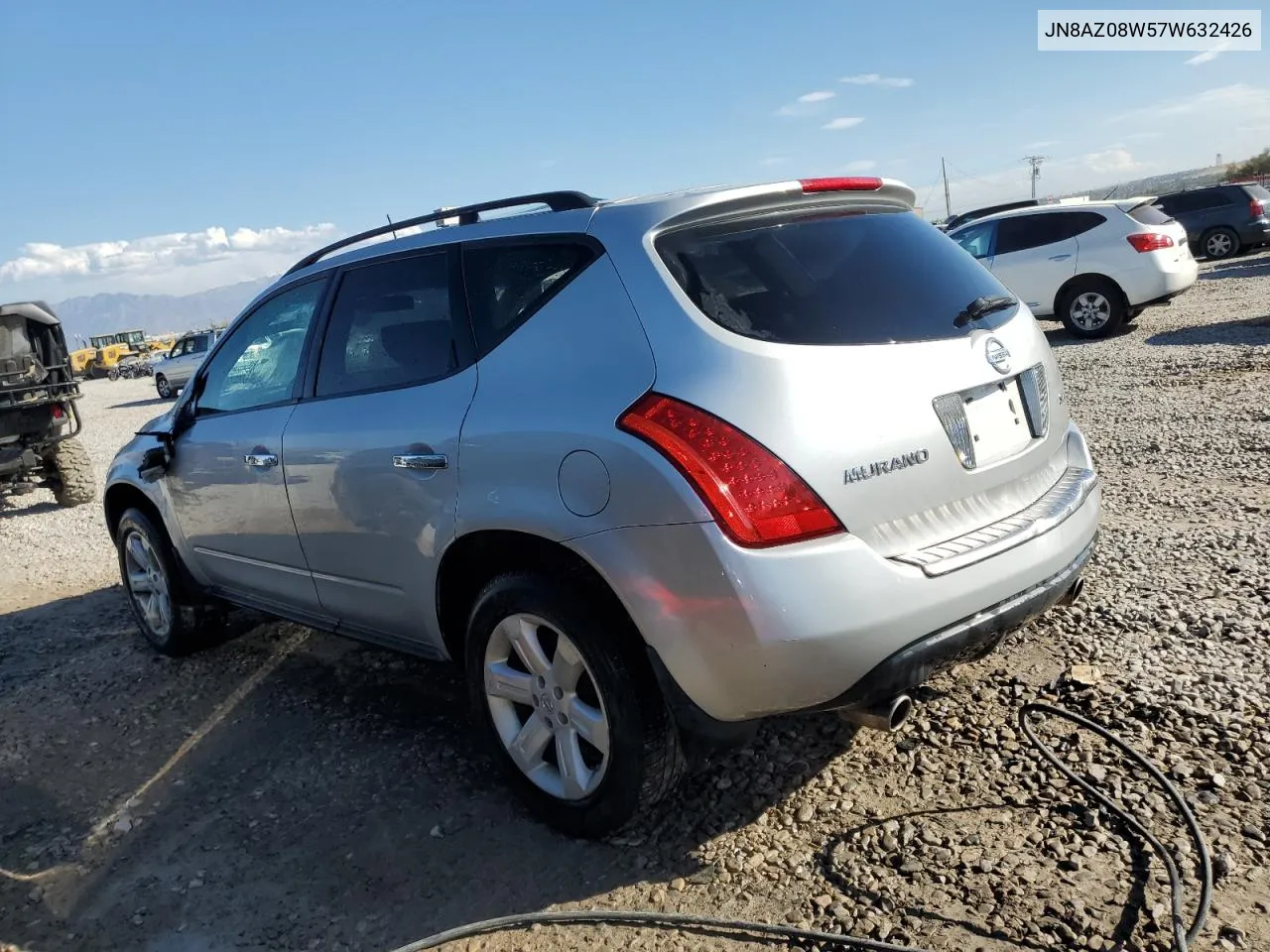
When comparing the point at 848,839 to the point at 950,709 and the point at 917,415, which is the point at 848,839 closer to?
the point at 950,709

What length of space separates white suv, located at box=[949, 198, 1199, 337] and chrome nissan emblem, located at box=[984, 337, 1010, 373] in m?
10.4

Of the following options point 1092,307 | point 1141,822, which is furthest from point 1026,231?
point 1141,822

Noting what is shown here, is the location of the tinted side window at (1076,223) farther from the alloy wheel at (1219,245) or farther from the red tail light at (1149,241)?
the alloy wheel at (1219,245)

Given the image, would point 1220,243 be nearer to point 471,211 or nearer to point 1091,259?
point 1091,259

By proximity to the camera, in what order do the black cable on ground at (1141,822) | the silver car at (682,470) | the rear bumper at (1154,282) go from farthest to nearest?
1. the rear bumper at (1154,282)
2. the silver car at (682,470)
3. the black cable on ground at (1141,822)

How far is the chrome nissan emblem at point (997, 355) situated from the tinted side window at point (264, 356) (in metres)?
2.48

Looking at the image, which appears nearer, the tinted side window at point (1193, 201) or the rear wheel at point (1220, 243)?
the tinted side window at point (1193, 201)

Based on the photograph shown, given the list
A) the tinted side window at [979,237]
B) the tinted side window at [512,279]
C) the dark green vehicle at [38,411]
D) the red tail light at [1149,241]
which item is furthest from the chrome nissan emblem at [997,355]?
the tinted side window at [979,237]

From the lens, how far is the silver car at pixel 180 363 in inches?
1006

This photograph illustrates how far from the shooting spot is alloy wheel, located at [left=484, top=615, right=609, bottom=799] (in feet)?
8.80

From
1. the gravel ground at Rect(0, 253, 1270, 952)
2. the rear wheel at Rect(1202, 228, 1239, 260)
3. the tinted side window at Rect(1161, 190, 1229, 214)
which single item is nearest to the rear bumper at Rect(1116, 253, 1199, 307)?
the gravel ground at Rect(0, 253, 1270, 952)

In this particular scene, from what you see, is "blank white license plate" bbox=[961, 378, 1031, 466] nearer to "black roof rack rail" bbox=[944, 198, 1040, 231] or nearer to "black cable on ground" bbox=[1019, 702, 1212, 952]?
"black cable on ground" bbox=[1019, 702, 1212, 952]

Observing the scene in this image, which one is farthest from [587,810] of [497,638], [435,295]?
[435,295]

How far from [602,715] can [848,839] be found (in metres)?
0.79
